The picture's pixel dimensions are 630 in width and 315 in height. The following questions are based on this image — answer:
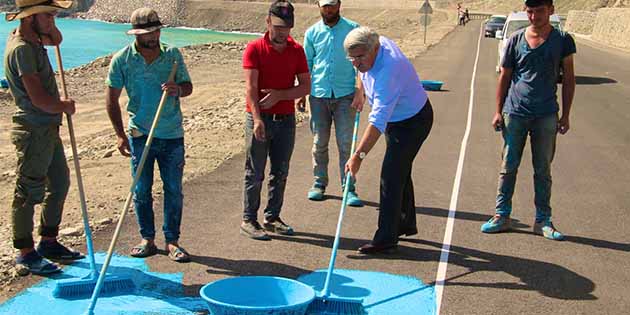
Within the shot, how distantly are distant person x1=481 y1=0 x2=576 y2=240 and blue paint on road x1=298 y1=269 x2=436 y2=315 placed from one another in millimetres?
1652

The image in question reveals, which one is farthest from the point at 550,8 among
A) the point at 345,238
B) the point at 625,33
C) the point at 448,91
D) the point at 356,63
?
the point at 625,33

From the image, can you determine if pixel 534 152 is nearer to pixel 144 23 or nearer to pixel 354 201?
pixel 354 201

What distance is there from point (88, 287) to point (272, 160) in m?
2.13

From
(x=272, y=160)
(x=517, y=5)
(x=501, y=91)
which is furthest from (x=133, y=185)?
(x=517, y=5)

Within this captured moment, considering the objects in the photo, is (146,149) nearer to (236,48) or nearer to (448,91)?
(448,91)

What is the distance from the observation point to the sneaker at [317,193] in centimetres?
820

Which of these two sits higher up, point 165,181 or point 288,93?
point 288,93

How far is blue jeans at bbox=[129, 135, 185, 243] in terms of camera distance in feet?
20.1

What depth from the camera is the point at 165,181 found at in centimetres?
621

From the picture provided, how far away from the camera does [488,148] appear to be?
11.5 meters

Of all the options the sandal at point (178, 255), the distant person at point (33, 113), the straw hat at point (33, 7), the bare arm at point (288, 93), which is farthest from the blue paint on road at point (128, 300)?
the straw hat at point (33, 7)

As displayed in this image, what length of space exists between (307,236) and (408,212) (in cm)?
93

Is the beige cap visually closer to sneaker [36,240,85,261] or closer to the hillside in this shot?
sneaker [36,240,85,261]

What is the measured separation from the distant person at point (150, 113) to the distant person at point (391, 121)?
1386 mm
